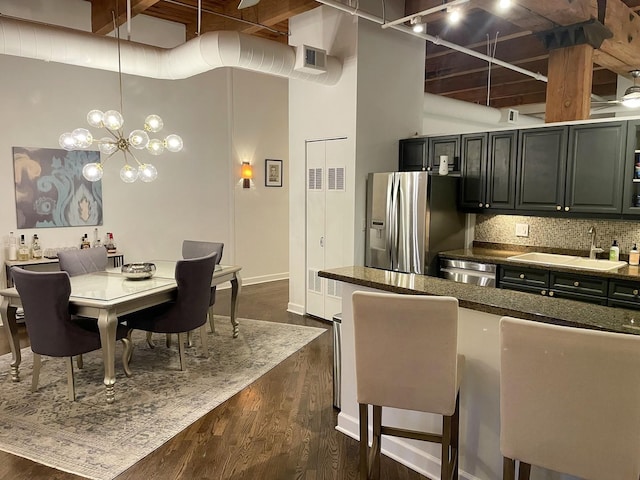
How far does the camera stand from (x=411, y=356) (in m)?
2.07

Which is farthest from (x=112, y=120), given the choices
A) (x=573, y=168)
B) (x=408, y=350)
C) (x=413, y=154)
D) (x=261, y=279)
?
(x=261, y=279)

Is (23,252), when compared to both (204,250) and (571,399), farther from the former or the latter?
(571,399)

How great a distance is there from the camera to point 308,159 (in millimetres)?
5586

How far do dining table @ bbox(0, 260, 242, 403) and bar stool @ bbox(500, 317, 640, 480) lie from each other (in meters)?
2.68

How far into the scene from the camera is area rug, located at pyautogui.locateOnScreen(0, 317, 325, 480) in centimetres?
281

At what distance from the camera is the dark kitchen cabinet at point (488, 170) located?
178 inches

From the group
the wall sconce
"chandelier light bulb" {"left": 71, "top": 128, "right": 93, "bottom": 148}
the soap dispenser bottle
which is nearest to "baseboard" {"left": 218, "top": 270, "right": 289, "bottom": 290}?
the wall sconce

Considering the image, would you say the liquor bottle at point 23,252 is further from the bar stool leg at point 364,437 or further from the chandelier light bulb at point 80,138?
the bar stool leg at point 364,437

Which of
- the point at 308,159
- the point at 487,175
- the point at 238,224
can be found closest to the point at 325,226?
the point at 308,159

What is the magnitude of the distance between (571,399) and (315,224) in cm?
414

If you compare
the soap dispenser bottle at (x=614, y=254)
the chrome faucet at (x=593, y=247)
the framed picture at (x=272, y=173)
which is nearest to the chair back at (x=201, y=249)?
the framed picture at (x=272, y=173)

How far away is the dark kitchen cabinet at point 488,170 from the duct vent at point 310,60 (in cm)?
161

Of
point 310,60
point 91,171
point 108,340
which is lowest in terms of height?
point 108,340

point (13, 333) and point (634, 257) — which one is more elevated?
point (634, 257)
